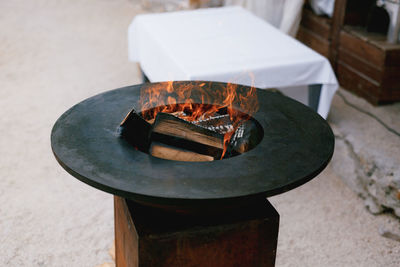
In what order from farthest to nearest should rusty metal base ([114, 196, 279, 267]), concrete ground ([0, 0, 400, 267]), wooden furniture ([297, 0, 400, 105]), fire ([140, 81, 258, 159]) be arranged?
1. wooden furniture ([297, 0, 400, 105])
2. concrete ground ([0, 0, 400, 267])
3. fire ([140, 81, 258, 159])
4. rusty metal base ([114, 196, 279, 267])

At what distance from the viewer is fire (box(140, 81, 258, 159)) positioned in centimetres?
172

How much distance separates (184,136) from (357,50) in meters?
2.27

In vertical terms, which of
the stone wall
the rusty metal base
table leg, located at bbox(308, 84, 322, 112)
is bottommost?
the stone wall

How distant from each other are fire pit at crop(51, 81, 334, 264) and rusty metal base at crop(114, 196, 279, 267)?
0.01 m

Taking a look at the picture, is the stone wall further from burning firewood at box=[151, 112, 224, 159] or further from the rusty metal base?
burning firewood at box=[151, 112, 224, 159]

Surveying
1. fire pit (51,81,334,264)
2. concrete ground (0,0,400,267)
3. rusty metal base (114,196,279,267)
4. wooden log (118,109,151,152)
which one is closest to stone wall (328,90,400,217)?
concrete ground (0,0,400,267)

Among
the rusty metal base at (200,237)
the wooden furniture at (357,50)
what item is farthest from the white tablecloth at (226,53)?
the rusty metal base at (200,237)

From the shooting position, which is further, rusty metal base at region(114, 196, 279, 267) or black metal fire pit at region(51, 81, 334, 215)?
rusty metal base at region(114, 196, 279, 267)

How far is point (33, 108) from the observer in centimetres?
342

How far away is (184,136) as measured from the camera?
1.50 meters

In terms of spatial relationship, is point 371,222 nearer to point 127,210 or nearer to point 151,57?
point 127,210

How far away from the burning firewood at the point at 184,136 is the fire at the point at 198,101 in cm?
15

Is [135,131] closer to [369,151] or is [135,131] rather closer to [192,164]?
[192,164]

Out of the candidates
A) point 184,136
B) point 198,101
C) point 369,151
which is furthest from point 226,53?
point 184,136
